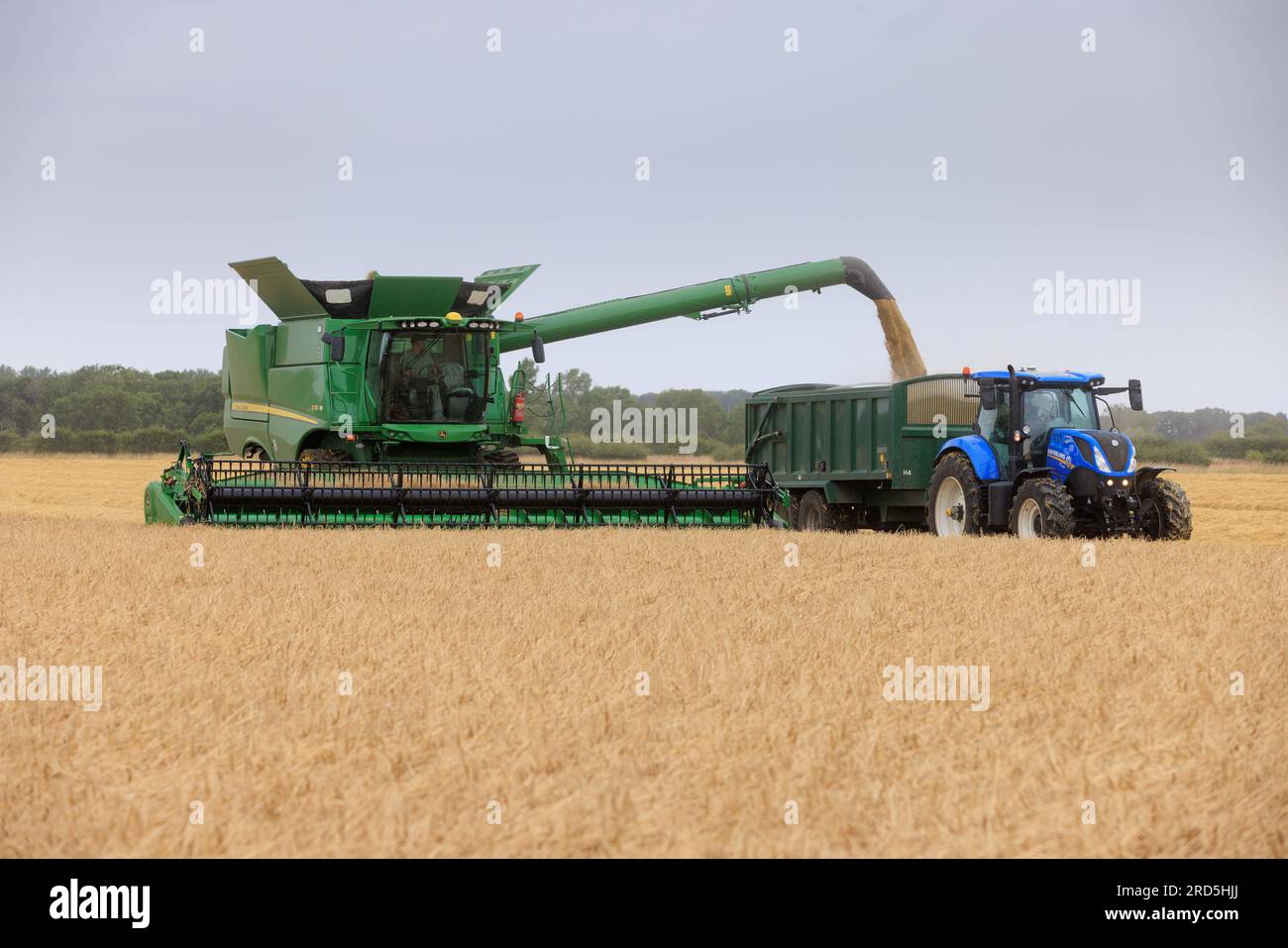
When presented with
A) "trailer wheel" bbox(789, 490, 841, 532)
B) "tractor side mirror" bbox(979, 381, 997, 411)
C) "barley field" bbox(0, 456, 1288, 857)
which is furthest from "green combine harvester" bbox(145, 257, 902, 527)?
"barley field" bbox(0, 456, 1288, 857)

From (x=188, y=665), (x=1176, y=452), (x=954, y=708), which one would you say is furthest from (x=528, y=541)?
(x=1176, y=452)

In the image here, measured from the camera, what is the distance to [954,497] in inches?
565

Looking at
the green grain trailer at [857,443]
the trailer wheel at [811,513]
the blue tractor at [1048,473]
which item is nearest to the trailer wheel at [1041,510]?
the blue tractor at [1048,473]

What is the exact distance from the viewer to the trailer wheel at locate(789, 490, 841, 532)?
16969 mm

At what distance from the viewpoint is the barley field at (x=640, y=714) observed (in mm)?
3785

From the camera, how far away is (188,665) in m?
6.10

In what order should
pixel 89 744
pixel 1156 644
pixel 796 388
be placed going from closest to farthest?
pixel 89 744
pixel 1156 644
pixel 796 388

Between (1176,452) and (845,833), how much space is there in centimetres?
4223

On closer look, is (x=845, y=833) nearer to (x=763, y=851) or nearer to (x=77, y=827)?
(x=763, y=851)

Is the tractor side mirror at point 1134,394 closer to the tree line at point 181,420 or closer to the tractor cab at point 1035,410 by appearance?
the tractor cab at point 1035,410

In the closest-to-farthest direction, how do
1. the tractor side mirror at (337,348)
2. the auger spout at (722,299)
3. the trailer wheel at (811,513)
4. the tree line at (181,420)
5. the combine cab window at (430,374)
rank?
the tractor side mirror at (337,348) → the combine cab window at (430,374) → the trailer wheel at (811,513) → the auger spout at (722,299) → the tree line at (181,420)

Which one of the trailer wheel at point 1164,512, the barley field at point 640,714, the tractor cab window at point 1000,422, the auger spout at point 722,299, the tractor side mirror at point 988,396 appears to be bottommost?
the barley field at point 640,714

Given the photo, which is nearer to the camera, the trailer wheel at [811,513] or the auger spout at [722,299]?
the trailer wheel at [811,513]

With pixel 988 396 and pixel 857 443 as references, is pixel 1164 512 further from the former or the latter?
pixel 857 443
